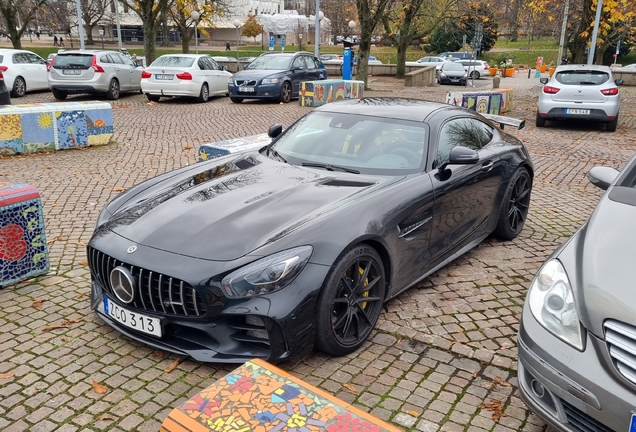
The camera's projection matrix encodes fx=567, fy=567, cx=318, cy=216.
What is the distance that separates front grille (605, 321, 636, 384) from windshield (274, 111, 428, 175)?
2.23 meters

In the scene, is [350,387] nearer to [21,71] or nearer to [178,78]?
[178,78]

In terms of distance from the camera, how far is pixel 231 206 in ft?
12.6

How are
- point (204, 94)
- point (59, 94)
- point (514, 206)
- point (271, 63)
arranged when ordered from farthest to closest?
point (271, 63)
point (204, 94)
point (59, 94)
point (514, 206)

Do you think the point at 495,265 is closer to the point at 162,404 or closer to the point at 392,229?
the point at 392,229

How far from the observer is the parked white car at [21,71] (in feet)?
58.2

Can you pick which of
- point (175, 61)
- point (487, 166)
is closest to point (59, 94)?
point (175, 61)

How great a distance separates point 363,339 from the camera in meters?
3.77

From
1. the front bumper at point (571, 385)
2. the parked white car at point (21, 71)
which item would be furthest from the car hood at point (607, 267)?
the parked white car at point (21, 71)

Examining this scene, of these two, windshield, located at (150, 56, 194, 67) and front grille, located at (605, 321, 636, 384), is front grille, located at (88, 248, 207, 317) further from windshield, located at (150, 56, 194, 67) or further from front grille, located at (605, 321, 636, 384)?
windshield, located at (150, 56, 194, 67)

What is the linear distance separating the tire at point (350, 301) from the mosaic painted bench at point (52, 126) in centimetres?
787

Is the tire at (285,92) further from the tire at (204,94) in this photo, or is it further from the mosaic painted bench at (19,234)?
the mosaic painted bench at (19,234)

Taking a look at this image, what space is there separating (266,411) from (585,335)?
4.71ft

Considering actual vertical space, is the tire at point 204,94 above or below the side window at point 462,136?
below

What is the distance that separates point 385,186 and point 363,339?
44.2 inches
